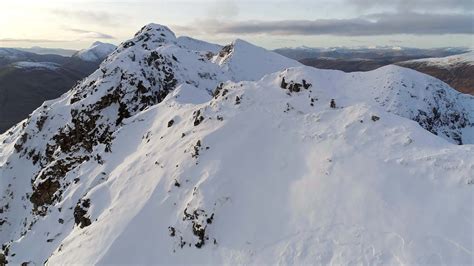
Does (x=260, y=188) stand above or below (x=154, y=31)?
below

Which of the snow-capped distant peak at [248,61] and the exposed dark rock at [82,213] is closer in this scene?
the exposed dark rock at [82,213]

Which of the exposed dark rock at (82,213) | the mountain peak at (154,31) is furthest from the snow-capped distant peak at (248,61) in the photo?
the exposed dark rock at (82,213)

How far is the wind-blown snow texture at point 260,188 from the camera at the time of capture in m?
16.4

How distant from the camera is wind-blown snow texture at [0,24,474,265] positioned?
1639 cm

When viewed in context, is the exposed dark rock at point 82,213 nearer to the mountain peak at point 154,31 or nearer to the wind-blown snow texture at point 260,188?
the wind-blown snow texture at point 260,188

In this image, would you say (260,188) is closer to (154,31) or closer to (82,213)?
(82,213)

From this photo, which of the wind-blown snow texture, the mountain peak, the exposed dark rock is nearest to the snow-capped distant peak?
the mountain peak

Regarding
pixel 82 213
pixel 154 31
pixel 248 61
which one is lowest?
pixel 82 213

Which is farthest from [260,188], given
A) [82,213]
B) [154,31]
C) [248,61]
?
[248,61]

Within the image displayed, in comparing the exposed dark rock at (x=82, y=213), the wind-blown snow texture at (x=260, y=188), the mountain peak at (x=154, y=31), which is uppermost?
the mountain peak at (x=154, y=31)

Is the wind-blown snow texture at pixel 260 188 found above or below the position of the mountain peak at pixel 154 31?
below

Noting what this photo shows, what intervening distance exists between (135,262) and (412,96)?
52.6 m

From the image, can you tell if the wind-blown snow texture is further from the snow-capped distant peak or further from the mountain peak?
the snow-capped distant peak

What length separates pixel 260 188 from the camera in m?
21.1
